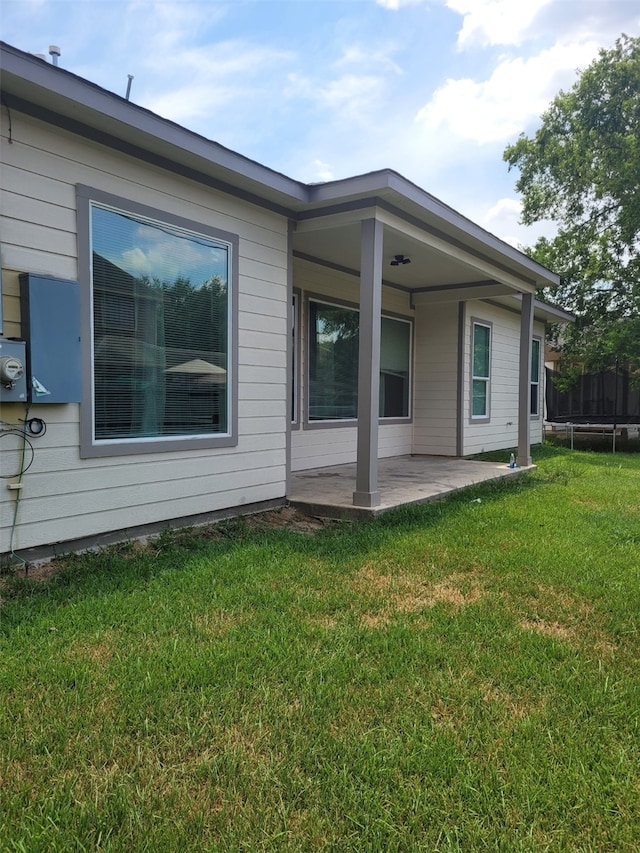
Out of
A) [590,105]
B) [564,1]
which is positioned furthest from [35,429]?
[590,105]

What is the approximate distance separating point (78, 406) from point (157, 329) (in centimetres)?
83

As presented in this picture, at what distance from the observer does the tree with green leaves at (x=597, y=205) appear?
12.5 metres

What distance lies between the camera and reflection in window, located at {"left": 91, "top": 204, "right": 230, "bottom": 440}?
3727 mm

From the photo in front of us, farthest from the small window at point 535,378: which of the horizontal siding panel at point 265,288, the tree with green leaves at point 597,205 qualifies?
the horizontal siding panel at point 265,288

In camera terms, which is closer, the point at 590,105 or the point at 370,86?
the point at 370,86

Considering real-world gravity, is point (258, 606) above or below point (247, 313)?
below

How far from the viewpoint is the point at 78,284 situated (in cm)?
351

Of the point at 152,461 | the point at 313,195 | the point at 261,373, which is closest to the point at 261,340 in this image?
the point at 261,373

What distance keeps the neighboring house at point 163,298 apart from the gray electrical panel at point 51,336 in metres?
0.01

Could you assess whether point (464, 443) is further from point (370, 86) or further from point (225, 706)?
point (225, 706)

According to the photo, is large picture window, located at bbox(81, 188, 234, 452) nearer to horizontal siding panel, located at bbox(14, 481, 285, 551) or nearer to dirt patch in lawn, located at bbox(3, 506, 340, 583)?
horizontal siding panel, located at bbox(14, 481, 285, 551)

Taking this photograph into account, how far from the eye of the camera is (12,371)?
312 centimetres

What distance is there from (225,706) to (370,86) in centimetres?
671

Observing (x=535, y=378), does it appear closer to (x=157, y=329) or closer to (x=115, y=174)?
(x=157, y=329)
